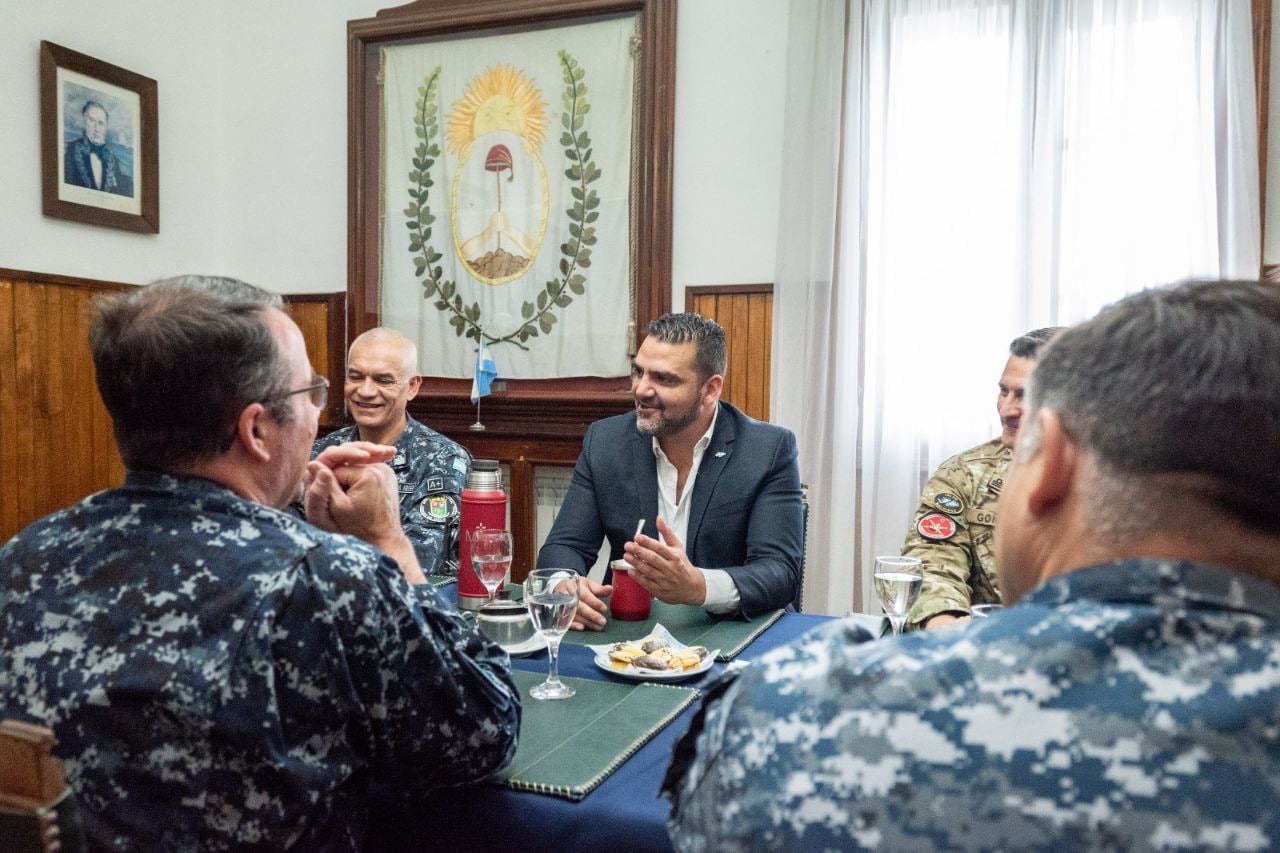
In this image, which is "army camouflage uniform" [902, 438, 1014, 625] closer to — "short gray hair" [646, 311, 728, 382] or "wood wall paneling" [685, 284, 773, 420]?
"short gray hair" [646, 311, 728, 382]

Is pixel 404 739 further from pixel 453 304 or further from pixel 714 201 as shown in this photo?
pixel 453 304

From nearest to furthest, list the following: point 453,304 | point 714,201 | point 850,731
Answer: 1. point 850,731
2. point 714,201
3. point 453,304

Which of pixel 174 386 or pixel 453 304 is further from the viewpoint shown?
pixel 453 304

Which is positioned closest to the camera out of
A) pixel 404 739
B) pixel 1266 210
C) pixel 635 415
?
pixel 404 739

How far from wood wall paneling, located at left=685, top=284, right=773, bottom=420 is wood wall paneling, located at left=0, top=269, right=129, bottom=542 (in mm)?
2380

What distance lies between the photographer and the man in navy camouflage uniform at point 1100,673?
0.58m

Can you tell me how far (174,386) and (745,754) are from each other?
77 cm

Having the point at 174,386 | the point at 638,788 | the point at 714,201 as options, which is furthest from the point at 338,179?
the point at 638,788

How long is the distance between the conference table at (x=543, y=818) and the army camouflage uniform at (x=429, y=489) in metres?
1.35

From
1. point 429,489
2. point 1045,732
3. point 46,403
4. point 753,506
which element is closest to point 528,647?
point 753,506

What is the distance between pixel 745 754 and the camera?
0.68 meters

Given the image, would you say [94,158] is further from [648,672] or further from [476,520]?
[648,672]

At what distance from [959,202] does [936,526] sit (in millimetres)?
1585

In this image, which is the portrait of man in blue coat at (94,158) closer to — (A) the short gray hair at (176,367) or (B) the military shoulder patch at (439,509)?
(B) the military shoulder patch at (439,509)
